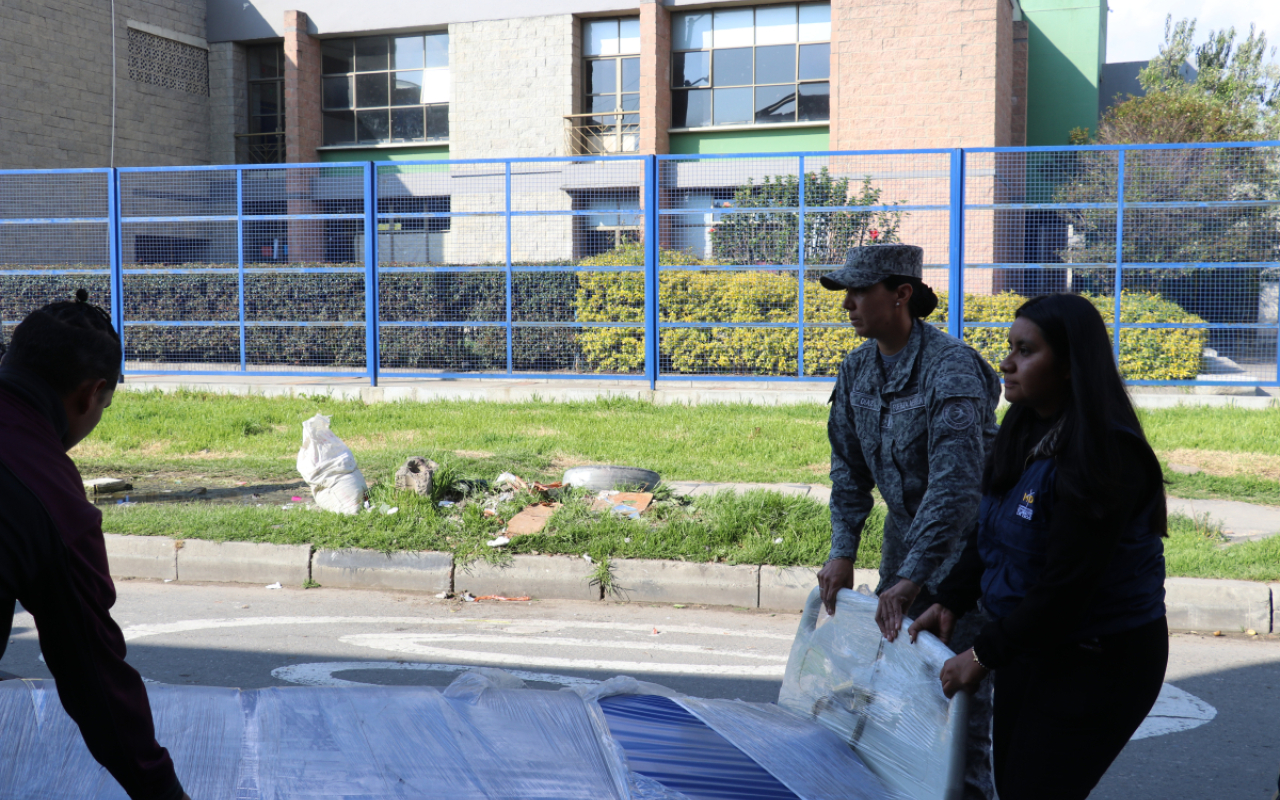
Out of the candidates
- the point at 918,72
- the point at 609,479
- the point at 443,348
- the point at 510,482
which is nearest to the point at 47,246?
the point at 443,348

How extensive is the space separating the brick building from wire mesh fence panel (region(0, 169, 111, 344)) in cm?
669

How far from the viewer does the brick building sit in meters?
20.6

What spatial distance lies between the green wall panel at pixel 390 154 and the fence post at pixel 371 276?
12651 mm

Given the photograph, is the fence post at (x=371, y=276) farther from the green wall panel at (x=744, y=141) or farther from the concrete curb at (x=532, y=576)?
the green wall panel at (x=744, y=141)

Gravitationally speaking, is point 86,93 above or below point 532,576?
above

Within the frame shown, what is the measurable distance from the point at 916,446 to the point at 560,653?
2659 millimetres

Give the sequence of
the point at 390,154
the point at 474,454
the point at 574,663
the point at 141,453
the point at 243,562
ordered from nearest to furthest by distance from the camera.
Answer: the point at 574,663, the point at 243,562, the point at 474,454, the point at 141,453, the point at 390,154

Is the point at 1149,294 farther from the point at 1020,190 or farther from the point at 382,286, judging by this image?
the point at 382,286

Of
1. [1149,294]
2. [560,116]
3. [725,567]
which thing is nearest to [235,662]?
[725,567]

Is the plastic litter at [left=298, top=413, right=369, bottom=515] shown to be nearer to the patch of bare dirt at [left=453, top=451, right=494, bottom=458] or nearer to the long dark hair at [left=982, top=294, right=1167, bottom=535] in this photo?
the patch of bare dirt at [left=453, top=451, right=494, bottom=458]

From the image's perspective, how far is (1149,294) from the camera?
1134 centimetres

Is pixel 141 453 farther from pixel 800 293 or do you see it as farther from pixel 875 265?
pixel 875 265

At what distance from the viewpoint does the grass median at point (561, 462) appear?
20.5ft

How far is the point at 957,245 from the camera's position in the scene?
1170 centimetres
